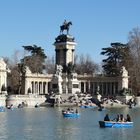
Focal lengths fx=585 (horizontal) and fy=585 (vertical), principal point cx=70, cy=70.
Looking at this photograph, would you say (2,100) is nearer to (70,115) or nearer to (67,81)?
(67,81)

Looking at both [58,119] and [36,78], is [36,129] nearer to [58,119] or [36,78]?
[58,119]

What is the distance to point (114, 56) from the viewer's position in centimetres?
14662

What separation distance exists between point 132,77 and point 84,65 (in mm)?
35512

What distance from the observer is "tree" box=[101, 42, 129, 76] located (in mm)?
143250

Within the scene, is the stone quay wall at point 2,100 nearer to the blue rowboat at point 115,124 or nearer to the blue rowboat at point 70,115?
the blue rowboat at point 70,115

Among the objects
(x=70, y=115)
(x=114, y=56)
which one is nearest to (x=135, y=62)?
(x=114, y=56)

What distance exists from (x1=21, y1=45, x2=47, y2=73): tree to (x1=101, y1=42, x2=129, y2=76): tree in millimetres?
17273

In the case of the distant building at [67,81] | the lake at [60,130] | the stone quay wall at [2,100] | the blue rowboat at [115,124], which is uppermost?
the distant building at [67,81]

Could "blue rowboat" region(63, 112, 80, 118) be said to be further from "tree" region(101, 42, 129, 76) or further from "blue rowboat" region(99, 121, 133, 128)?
"tree" region(101, 42, 129, 76)

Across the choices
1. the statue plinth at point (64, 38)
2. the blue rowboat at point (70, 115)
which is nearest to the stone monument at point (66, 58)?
the statue plinth at point (64, 38)

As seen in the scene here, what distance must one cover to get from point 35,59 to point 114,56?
20.5m

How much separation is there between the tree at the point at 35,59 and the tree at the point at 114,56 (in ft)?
56.7

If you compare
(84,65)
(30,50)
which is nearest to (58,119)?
(30,50)

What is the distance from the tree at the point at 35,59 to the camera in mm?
149875
